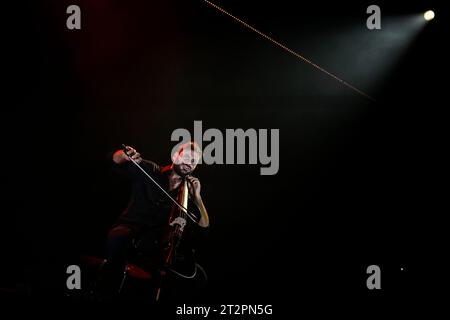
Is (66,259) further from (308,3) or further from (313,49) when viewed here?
(308,3)

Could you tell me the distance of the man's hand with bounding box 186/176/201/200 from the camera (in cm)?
358

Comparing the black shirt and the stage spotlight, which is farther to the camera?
the stage spotlight

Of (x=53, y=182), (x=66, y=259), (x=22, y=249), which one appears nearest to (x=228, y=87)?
(x=53, y=182)

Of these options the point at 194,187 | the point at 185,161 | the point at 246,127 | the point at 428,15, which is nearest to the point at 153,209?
the point at 194,187

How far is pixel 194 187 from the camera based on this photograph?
3602 mm

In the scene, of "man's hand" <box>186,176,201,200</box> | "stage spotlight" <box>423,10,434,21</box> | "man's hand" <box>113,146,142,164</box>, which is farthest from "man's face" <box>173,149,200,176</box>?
"stage spotlight" <box>423,10,434,21</box>

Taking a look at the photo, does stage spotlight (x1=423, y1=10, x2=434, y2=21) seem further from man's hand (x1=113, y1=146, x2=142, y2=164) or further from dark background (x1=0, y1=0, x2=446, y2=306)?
man's hand (x1=113, y1=146, x2=142, y2=164)

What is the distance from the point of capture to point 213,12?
3701 millimetres

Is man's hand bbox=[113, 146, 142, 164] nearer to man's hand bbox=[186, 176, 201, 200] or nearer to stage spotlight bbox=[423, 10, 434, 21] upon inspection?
man's hand bbox=[186, 176, 201, 200]

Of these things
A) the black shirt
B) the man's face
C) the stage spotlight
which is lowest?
the black shirt

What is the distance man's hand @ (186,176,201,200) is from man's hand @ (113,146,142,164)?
50 cm

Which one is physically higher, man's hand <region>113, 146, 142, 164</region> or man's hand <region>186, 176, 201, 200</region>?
man's hand <region>113, 146, 142, 164</region>

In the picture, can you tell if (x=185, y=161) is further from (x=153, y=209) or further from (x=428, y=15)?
(x=428, y=15)

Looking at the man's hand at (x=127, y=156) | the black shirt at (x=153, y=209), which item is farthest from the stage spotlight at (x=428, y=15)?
the man's hand at (x=127, y=156)
